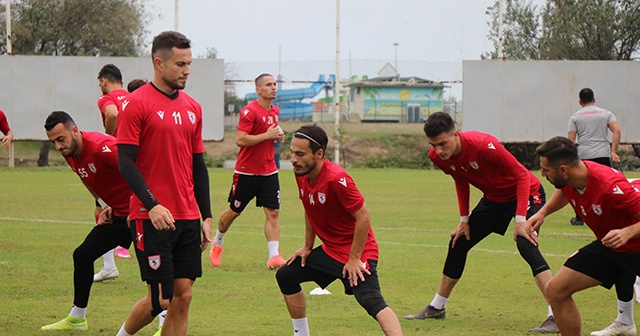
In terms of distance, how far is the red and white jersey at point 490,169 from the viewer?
9.08 m

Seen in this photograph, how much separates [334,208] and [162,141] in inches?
57.4

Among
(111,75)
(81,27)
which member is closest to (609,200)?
(111,75)

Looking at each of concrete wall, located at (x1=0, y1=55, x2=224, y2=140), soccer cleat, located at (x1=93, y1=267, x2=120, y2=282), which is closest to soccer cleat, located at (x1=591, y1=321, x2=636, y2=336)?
soccer cleat, located at (x1=93, y1=267, x2=120, y2=282)

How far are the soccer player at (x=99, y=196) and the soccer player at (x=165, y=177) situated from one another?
1.53 m

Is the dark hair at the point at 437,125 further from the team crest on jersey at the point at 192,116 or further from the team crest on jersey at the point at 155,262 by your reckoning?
the team crest on jersey at the point at 155,262

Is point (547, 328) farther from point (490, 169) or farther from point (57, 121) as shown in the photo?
point (57, 121)

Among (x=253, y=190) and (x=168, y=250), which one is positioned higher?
(x=168, y=250)

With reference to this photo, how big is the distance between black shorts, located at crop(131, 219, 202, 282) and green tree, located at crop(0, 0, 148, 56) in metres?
29.0

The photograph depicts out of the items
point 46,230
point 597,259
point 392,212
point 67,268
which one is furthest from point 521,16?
point 597,259

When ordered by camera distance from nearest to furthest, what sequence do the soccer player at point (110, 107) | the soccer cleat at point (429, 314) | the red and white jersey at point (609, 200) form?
the red and white jersey at point (609, 200) → the soccer cleat at point (429, 314) → the soccer player at point (110, 107)

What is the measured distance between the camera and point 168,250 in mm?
7031

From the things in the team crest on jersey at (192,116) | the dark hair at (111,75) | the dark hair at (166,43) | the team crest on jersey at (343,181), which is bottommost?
the team crest on jersey at (343,181)

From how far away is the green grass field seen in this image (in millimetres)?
9141

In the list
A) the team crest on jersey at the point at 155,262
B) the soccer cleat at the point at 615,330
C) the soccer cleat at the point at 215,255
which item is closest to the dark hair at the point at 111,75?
the soccer cleat at the point at 215,255
